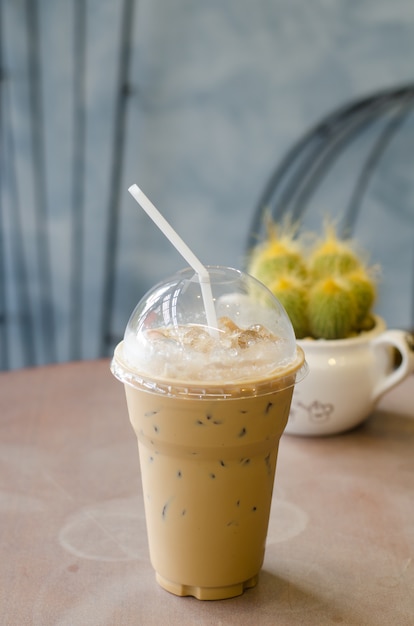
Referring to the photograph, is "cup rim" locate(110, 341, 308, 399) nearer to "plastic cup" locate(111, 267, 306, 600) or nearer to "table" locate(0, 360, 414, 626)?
"plastic cup" locate(111, 267, 306, 600)

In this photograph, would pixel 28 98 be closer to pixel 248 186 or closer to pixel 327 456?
pixel 248 186

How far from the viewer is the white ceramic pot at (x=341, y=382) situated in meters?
0.98

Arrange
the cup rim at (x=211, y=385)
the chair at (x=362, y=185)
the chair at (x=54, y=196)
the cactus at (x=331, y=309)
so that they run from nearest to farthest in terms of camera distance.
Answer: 1. the cup rim at (x=211, y=385)
2. the cactus at (x=331, y=309)
3. the chair at (x=54, y=196)
4. the chair at (x=362, y=185)

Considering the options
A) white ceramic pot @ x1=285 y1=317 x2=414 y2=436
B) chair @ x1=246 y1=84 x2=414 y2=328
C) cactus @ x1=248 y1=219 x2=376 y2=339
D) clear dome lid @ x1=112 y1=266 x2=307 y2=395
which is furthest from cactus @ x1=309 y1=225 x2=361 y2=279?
chair @ x1=246 y1=84 x2=414 y2=328

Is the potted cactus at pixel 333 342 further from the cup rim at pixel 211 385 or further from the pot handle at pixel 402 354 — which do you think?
the cup rim at pixel 211 385

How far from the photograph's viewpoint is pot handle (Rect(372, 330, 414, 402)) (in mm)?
991

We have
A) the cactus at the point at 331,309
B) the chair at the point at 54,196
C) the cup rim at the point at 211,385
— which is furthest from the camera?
the chair at the point at 54,196

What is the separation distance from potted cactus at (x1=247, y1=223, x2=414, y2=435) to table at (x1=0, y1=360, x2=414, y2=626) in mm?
52

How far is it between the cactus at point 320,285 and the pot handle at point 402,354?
0.16 ft

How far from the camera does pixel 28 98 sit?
2.08 metres

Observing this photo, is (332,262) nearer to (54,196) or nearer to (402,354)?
(402,354)

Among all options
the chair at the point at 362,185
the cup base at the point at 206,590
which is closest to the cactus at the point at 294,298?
the cup base at the point at 206,590

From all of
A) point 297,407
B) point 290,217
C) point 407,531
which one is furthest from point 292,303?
point 290,217

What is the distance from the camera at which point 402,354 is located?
1.00 meters
